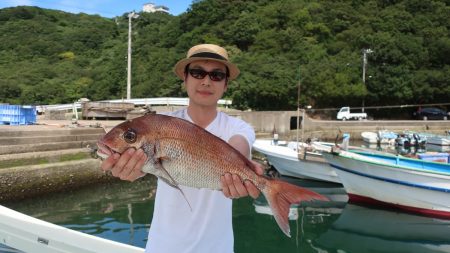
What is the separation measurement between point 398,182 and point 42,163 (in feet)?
34.0

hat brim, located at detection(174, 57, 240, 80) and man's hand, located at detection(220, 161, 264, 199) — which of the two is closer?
man's hand, located at detection(220, 161, 264, 199)

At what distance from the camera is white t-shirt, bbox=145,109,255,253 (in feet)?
7.25

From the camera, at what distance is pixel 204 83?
2.40m

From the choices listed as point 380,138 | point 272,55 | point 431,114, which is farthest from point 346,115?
point 272,55

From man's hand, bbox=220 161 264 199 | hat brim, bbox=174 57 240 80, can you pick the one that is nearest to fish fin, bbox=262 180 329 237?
man's hand, bbox=220 161 264 199

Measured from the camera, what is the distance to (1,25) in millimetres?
77875

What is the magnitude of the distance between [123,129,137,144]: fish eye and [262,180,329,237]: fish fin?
72 centimetres

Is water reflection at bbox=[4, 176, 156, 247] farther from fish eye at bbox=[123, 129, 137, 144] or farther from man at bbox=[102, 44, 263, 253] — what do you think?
fish eye at bbox=[123, 129, 137, 144]

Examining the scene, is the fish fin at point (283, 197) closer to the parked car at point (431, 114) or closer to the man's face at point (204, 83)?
the man's face at point (204, 83)

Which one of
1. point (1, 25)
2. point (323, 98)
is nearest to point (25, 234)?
point (323, 98)

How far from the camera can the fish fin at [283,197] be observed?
2.10 meters

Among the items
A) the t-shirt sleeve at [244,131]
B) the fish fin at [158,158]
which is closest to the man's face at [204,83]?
the t-shirt sleeve at [244,131]

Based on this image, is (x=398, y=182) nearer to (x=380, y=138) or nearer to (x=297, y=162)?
(x=297, y=162)

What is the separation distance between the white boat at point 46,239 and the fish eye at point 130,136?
300 cm
